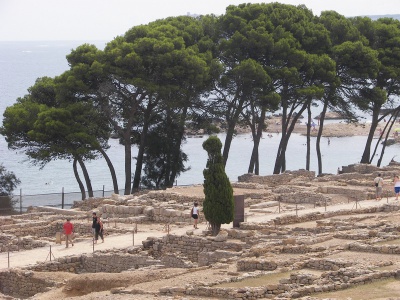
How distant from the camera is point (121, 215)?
42.8m

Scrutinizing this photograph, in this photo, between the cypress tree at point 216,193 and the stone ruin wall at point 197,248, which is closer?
the stone ruin wall at point 197,248

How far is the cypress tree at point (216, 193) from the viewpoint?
115 feet

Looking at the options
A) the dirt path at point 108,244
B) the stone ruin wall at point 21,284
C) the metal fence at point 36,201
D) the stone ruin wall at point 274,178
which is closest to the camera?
the stone ruin wall at point 21,284

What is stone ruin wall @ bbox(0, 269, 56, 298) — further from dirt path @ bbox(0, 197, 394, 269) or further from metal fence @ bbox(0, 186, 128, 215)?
metal fence @ bbox(0, 186, 128, 215)

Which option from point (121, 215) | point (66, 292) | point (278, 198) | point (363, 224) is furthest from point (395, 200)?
point (66, 292)

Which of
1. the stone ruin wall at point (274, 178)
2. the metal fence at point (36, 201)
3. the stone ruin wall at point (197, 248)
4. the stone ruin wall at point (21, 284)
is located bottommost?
the stone ruin wall at point (21, 284)

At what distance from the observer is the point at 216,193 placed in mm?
35500

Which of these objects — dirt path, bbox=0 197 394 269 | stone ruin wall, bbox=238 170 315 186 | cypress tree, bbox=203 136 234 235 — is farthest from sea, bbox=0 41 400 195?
cypress tree, bbox=203 136 234 235

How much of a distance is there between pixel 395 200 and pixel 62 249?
14.3 metres

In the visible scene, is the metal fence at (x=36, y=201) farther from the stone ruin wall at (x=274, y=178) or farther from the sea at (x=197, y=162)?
the sea at (x=197, y=162)

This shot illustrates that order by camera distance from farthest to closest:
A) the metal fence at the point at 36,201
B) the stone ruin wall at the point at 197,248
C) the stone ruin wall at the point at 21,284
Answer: the metal fence at the point at 36,201 → the stone ruin wall at the point at 197,248 → the stone ruin wall at the point at 21,284

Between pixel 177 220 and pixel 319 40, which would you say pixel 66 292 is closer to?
pixel 177 220

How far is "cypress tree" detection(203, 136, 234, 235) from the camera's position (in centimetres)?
3506

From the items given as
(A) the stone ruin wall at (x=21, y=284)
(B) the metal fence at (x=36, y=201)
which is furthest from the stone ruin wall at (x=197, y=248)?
(B) the metal fence at (x=36, y=201)
